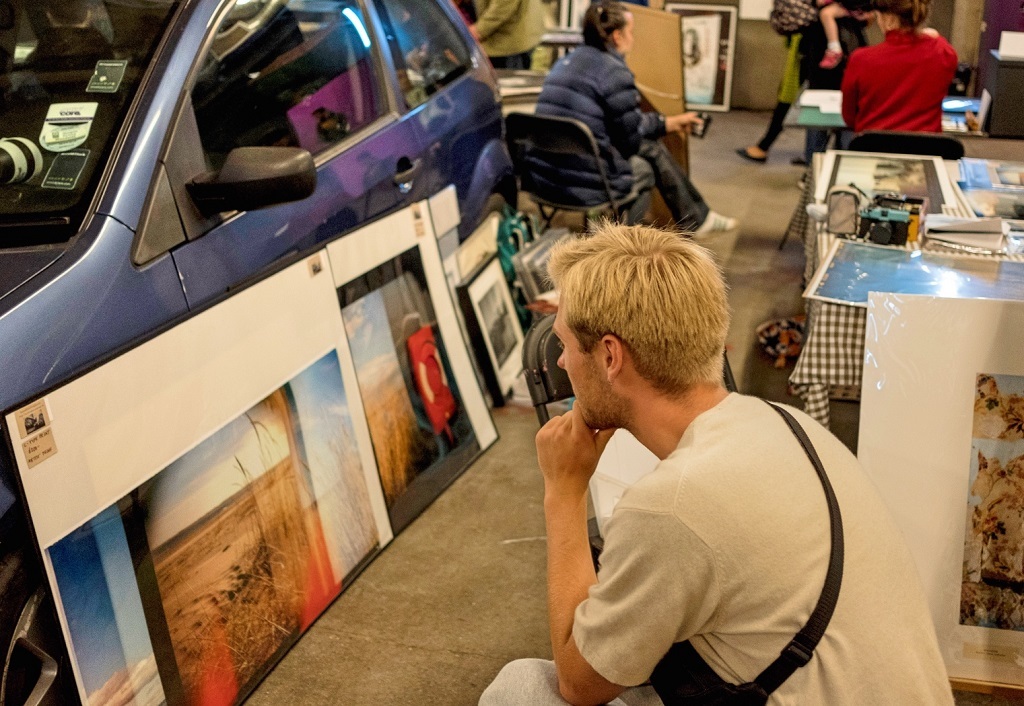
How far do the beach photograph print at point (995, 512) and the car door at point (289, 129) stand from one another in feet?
6.33

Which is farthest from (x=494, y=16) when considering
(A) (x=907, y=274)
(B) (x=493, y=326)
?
(A) (x=907, y=274)

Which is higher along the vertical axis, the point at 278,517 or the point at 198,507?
the point at 198,507

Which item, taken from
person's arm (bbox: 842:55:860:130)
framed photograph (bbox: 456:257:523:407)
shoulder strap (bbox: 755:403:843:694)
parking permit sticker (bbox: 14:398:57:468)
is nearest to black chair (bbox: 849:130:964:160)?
person's arm (bbox: 842:55:860:130)

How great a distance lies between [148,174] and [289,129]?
30.3 inches

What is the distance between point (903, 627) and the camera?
1629 mm

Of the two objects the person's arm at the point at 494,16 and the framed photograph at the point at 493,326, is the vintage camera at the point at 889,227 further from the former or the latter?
the person's arm at the point at 494,16

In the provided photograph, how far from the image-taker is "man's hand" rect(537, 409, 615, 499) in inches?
80.0

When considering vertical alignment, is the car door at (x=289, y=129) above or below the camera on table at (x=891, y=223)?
above

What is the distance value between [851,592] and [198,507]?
5.52 ft

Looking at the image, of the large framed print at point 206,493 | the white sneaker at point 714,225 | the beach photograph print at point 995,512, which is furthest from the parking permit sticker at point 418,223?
the white sneaker at point 714,225

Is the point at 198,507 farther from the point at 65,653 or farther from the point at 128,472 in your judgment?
the point at 65,653

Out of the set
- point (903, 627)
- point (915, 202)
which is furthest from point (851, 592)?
point (915, 202)

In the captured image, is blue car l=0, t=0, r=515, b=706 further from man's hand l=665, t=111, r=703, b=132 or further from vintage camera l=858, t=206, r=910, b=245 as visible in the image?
man's hand l=665, t=111, r=703, b=132

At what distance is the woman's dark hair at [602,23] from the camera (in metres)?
5.32
